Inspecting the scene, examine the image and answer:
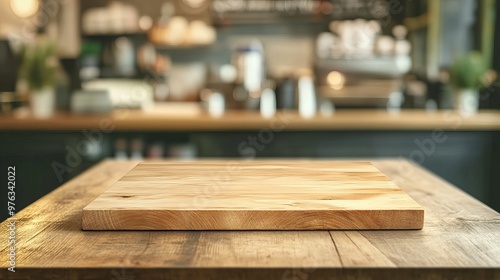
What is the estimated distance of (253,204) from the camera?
41.9 inches

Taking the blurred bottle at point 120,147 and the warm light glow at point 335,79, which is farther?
the warm light glow at point 335,79

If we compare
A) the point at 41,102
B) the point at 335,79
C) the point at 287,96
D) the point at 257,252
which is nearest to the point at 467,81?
the point at 287,96

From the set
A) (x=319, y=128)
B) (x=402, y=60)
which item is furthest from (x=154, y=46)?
(x=319, y=128)

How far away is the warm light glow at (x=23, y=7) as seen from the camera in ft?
15.2

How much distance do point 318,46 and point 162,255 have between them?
4.27 meters

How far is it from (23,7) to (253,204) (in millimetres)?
4103

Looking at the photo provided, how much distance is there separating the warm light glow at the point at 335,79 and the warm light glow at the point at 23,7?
7.49 feet

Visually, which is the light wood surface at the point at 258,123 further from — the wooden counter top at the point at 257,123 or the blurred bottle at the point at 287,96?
the blurred bottle at the point at 287,96

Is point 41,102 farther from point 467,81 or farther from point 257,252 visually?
point 257,252

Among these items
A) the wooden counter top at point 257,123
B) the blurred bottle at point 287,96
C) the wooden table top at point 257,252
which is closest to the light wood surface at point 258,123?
the wooden counter top at point 257,123

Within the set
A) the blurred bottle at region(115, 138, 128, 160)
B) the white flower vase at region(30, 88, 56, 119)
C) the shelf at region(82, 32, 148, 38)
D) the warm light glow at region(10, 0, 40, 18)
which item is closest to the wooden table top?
the blurred bottle at region(115, 138, 128, 160)

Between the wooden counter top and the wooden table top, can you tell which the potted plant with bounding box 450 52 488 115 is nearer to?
the wooden counter top

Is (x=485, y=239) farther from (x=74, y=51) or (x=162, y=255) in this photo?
(x=74, y=51)

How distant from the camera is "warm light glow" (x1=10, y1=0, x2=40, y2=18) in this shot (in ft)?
15.2
